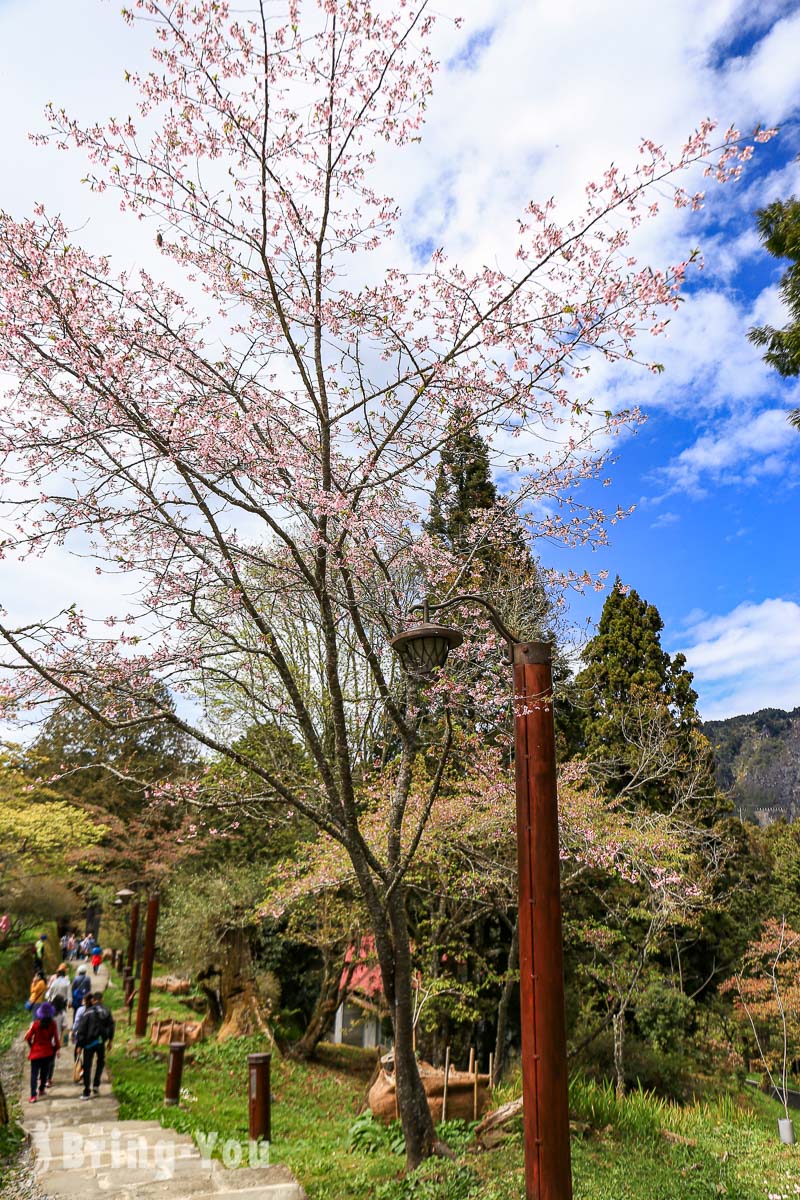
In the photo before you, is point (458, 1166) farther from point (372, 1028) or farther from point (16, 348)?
point (372, 1028)

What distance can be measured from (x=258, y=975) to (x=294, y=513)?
12.4 m

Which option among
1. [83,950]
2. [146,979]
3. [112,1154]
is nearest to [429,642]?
[112,1154]

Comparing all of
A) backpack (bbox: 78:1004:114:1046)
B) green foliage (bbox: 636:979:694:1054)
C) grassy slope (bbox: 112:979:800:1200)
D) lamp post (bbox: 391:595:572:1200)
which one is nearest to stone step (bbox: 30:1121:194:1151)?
grassy slope (bbox: 112:979:800:1200)

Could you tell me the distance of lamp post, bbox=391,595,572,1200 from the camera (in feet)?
15.5

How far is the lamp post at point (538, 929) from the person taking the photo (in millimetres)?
4715

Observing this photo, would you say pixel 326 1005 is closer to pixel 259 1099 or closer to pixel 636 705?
pixel 259 1099

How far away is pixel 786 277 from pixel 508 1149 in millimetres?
13405

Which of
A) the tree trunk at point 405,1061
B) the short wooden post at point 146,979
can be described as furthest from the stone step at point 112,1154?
the short wooden post at point 146,979

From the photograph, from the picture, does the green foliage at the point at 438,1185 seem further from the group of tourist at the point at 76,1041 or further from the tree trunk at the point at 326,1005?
the tree trunk at the point at 326,1005

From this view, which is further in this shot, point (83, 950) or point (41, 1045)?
point (83, 950)

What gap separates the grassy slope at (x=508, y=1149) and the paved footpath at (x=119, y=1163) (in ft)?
1.45

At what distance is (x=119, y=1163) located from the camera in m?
6.63

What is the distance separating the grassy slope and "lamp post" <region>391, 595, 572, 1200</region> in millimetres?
718

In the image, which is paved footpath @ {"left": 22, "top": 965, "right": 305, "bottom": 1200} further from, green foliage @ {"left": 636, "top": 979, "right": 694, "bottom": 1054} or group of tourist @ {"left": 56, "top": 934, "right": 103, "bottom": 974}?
group of tourist @ {"left": 56, "top": 934, "right": 103, "bottom": 974}
